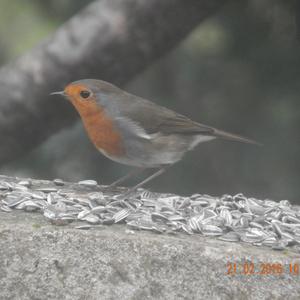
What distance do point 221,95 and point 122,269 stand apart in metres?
2.81

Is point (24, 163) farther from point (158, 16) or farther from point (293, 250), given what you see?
point (293, 250)

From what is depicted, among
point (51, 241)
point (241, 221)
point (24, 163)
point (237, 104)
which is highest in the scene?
point (237, 104)

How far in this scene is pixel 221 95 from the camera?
548 centimetres

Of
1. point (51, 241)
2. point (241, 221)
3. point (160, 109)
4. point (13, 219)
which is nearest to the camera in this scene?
point (51, 241)

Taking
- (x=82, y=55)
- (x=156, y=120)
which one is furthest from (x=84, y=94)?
(x=82, y=55)

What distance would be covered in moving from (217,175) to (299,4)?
1.25 metres

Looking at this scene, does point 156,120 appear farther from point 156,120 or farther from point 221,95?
point 221,95

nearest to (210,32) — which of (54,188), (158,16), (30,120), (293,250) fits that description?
(158,16)

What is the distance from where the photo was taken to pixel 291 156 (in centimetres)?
527

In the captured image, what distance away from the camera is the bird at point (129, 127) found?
14.1 feet

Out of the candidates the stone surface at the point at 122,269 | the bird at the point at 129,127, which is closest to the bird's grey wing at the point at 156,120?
the bird at the point at 129,127

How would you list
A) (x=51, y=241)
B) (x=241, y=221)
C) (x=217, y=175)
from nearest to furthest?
(x=51, y=241) → (x=241, y=221) → (x=217, y=175)

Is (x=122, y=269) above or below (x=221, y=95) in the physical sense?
below
